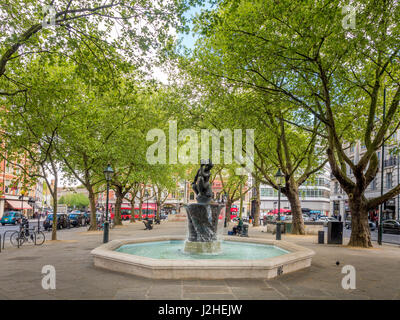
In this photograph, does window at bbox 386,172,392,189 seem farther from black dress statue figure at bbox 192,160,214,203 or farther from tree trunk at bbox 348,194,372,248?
black dress statue figure at bbox 192,160,214,203

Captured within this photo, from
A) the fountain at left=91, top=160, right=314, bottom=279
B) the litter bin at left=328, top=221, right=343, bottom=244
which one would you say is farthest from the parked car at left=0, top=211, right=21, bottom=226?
the litter bin at left=328, top=221, right=343, bottom=244

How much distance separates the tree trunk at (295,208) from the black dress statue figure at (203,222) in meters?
13.5

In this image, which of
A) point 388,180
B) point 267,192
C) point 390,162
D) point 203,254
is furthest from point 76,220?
point 267,192

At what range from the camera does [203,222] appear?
37.6ft

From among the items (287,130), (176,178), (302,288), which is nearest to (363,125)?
(287,130)

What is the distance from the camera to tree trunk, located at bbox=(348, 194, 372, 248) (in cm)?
1639

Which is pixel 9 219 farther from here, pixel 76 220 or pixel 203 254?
pixel 203 254

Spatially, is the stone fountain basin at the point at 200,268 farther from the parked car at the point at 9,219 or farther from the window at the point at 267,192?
the window at the point at 267,192

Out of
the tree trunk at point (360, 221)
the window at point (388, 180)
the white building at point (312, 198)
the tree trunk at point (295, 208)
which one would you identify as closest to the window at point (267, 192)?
the white building at point (312, 198)

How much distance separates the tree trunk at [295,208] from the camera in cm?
2388

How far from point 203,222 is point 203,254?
1.09 meters

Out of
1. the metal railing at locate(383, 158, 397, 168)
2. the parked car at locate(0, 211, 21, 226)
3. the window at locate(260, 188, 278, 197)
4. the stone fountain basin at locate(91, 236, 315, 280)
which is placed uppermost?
the metal railing at locate(383, 158, 397, 168)
